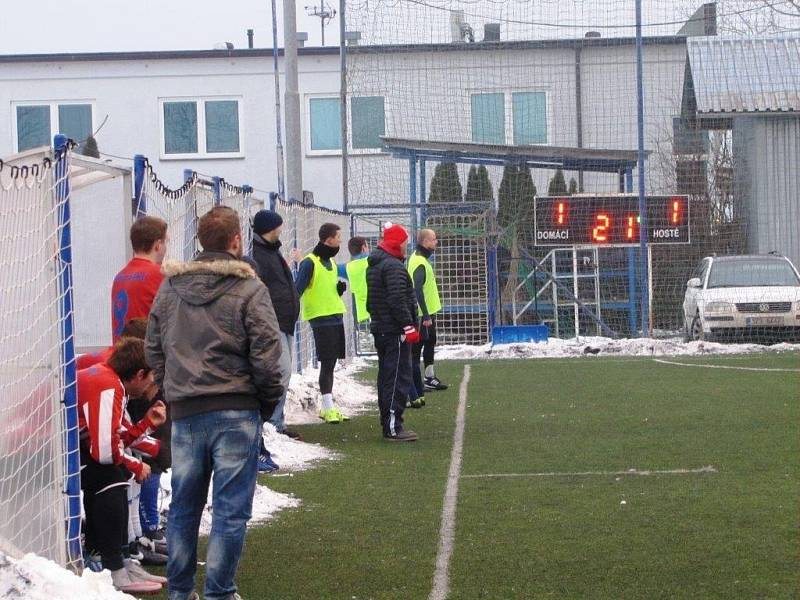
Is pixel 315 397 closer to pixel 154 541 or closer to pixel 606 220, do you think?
pixel 154 541

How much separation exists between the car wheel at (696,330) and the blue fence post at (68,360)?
16.8 metres

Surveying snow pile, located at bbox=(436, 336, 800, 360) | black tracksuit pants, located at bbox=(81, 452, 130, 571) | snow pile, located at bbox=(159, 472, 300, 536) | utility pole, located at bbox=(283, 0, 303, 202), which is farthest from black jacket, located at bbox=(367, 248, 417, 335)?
snow pile, located at bbox=(436, 336, 800, 360)

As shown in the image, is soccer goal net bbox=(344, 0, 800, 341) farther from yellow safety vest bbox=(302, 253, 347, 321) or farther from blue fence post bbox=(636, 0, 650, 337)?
yellow safety vest bbox=(302, 253, 347, 321)

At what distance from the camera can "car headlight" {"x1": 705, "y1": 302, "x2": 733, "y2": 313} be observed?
2181 centimetres

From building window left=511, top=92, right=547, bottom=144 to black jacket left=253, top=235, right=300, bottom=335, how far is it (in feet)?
48.2

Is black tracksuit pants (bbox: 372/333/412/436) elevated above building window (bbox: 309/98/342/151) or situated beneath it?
situated beneath

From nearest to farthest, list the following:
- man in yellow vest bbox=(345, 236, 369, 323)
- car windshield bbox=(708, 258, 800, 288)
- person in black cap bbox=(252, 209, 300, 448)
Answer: person in black cap bbox=(252, 209, 300, 448) → man in yellow vest bbox=(345, 236, 369, 323) → car windshield bbox=(708, 258, 800, 288)

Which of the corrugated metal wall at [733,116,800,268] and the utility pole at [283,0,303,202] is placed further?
the corrugated metal wall at [733,116,800,268]

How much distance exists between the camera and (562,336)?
24.6m

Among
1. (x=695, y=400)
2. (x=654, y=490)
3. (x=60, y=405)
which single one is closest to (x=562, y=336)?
(x=695, y=400)

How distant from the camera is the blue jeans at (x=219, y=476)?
18.7 ft

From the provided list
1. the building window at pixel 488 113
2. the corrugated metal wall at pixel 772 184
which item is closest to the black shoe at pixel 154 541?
the corrugated metal wall at pixel 772 184

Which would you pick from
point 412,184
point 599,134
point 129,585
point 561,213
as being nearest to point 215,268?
point 129,585

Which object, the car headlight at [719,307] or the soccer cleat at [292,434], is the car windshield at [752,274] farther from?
the soccer cleat at [292,434]
